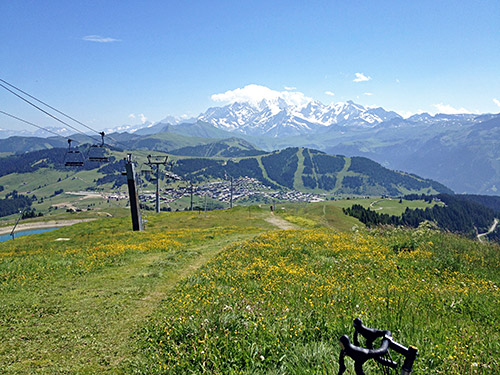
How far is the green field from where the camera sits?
294 inches

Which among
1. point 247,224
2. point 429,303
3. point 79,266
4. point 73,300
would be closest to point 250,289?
point 429,303

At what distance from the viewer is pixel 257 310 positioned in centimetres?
984

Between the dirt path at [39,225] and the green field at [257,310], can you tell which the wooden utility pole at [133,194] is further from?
the dirt path at [39,225]

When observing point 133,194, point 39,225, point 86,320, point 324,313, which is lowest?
point 39,225

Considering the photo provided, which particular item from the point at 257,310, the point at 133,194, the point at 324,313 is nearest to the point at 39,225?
the point at 133,194

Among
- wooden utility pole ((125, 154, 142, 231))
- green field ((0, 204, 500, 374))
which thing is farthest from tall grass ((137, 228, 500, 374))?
wooden utility pole ((125, 154, 142, 231))

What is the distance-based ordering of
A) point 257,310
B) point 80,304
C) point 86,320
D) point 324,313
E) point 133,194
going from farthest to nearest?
point 133,194 < point 80,304 < point 86,320 < point 257,310 < point 324,313

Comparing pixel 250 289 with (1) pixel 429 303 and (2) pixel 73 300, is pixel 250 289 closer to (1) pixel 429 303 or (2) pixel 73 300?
(1) pixel 429 303

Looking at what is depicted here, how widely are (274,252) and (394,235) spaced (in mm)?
9826

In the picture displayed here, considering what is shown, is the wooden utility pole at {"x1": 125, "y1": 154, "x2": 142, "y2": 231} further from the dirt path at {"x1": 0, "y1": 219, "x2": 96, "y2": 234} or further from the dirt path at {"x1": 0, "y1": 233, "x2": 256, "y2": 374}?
the dirt path at {"x1": 0, "y1": 219, "x2": 96, "y2": 234}

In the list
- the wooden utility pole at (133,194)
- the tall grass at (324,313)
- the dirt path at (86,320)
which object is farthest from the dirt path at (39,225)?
the tall grass at (324,313)

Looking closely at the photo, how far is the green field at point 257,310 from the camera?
24.5 ft

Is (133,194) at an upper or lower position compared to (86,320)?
lower

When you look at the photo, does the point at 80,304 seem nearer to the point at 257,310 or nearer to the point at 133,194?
the point at 257,310
